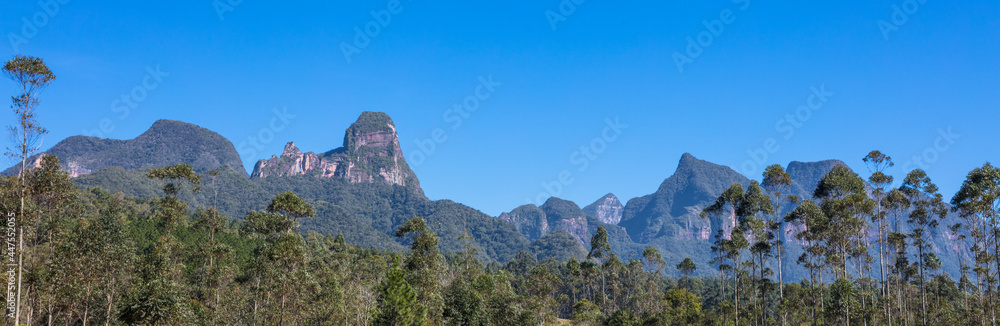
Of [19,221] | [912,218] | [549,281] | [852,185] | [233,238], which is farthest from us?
[233,238]

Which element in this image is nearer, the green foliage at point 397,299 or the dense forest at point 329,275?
the dense forest at point 329,275

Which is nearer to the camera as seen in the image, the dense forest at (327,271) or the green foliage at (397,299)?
the dense forest at (327,271)

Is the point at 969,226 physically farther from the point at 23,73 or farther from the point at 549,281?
the point at 23,73

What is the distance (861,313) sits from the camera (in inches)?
1943

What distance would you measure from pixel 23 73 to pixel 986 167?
65250 mm

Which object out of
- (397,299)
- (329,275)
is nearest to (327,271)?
(329,275)

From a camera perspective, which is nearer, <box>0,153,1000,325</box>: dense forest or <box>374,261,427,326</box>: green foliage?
<box>0,153,1000,325</box>: dense forest

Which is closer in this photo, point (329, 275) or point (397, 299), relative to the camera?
point (397, 299)

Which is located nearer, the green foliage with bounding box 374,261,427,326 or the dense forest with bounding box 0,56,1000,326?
the dense forest with bounding box 0,56,1000,326

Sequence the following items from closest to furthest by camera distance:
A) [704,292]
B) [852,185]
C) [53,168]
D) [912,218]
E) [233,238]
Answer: [53,168] → [852,185] → [912,218] → [233,238] → [704,292]

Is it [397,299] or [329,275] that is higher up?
[329,275]

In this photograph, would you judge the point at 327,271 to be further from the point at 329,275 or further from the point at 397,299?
the point at 397,299

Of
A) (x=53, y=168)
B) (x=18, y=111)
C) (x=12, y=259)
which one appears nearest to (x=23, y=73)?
(x=18, y=111)

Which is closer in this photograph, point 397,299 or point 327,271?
point 397,299
